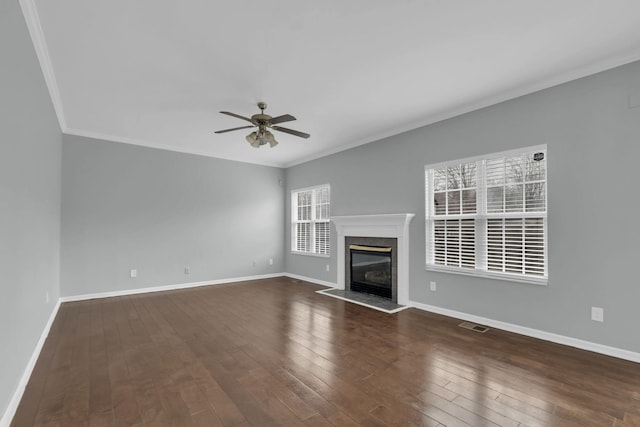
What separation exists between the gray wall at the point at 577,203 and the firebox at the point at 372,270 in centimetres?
95

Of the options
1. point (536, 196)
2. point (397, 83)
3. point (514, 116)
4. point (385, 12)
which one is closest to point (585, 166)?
point (536, 196)

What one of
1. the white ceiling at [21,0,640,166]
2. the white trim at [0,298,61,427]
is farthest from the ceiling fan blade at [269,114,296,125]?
the white trim at [0,298,61,427]

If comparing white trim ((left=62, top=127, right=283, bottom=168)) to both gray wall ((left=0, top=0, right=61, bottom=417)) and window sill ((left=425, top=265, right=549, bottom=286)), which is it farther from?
window sill ((left=425, top=265, right=549, bottom=286))

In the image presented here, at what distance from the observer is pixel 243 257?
673 cm

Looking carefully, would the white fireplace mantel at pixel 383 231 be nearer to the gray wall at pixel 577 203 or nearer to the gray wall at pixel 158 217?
the gray wall at pixel 577 203

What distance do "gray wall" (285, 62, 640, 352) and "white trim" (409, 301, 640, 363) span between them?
44mm

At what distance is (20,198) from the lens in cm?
225

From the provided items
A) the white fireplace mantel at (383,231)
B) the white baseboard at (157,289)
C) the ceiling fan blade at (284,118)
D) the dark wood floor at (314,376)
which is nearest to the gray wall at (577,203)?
the dark wood floor at (314,376)

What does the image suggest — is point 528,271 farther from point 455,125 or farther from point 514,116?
point 455,125

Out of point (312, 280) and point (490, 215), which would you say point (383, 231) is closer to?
point (490, 215)

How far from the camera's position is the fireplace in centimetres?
486

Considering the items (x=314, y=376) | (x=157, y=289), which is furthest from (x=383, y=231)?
(x=157, y=289)

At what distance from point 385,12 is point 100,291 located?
229 inches

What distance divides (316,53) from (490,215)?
2.78 meters
